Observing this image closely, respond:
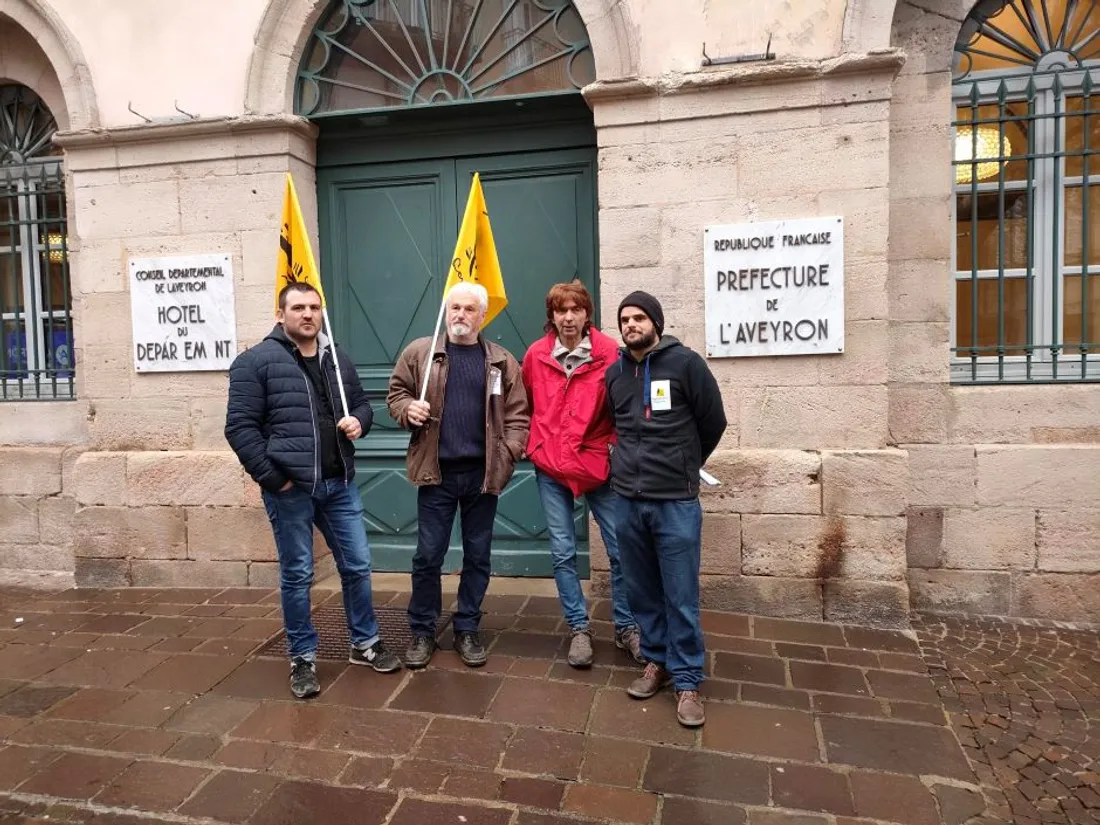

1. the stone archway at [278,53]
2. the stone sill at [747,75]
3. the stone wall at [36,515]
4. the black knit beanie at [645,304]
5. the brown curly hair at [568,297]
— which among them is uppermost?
the stone archway at [278,53]

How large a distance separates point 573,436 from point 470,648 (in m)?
1.21

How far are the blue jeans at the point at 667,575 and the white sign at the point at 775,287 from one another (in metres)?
1.53

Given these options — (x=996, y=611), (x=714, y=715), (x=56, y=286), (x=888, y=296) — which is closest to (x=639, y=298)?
(x=714, y=715)

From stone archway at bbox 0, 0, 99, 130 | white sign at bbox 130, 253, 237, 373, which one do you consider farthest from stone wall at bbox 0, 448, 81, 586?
stone archway at bbox 0, 0, 99, 130

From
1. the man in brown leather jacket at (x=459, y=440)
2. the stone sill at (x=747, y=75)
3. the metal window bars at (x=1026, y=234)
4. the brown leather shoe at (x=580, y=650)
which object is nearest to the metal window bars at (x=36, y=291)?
the man in brown leather jacket at (x=459, y=440)

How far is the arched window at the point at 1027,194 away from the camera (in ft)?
15.5

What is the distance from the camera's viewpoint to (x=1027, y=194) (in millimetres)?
4758

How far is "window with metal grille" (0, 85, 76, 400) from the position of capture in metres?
5.93

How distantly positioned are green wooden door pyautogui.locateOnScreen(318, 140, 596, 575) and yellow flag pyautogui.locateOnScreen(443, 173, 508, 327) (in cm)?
113

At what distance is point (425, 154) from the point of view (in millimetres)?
5355

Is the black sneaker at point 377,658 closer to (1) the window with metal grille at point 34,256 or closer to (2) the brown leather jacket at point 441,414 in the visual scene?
(2) the brown leather jacket at point 441,414

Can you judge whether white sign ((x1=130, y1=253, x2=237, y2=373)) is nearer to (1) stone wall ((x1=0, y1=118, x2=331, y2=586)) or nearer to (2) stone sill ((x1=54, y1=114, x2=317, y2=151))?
(1) stone wall ((x1=0, y1=118, x2=331, y2=586))

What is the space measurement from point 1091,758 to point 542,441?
265 centimetres

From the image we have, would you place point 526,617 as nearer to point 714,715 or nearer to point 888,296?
point 714,715
